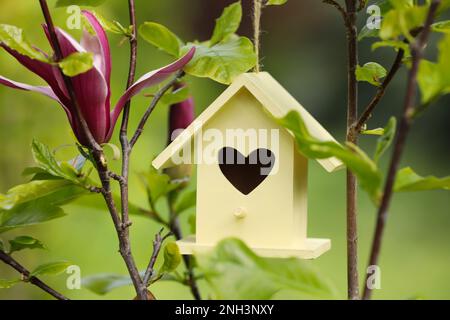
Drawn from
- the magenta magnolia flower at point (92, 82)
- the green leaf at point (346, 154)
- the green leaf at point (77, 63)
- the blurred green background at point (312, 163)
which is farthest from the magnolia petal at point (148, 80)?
the blurred green background at point (312, 163)

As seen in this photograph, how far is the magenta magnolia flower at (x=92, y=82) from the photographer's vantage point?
2.51 feet

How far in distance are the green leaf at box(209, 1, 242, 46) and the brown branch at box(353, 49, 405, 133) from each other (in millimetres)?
183

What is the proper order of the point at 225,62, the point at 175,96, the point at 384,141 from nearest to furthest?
the point at 384,141, the point at 225,62, the point at 175,96

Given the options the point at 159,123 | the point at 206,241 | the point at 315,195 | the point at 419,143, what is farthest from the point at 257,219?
the point at 419,143

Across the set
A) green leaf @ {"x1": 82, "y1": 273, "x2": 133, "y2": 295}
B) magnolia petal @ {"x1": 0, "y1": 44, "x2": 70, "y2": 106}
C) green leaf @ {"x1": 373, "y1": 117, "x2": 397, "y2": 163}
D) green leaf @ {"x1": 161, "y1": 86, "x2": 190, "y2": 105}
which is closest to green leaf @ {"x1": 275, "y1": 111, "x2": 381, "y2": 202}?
green leaf @ {"x1": 373, "y1": 117, "x2": 397, "y2": 163}

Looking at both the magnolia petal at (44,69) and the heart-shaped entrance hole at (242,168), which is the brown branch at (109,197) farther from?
the heart-shaped entrance hole at (242,168)

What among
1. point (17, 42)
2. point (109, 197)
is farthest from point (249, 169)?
point (17, 42)

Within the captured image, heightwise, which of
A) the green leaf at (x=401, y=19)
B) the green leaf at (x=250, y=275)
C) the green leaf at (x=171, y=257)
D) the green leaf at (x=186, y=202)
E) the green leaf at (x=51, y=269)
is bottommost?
the green leaf at (x=51, y=269)

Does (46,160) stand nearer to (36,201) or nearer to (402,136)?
(36,201)

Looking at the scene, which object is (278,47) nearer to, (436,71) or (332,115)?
(332,115)

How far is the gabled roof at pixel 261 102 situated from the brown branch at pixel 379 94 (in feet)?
0.15

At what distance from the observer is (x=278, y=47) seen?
12.4ft

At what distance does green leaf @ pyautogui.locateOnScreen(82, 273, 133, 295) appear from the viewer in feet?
3.44

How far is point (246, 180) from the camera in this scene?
0.93 meters
